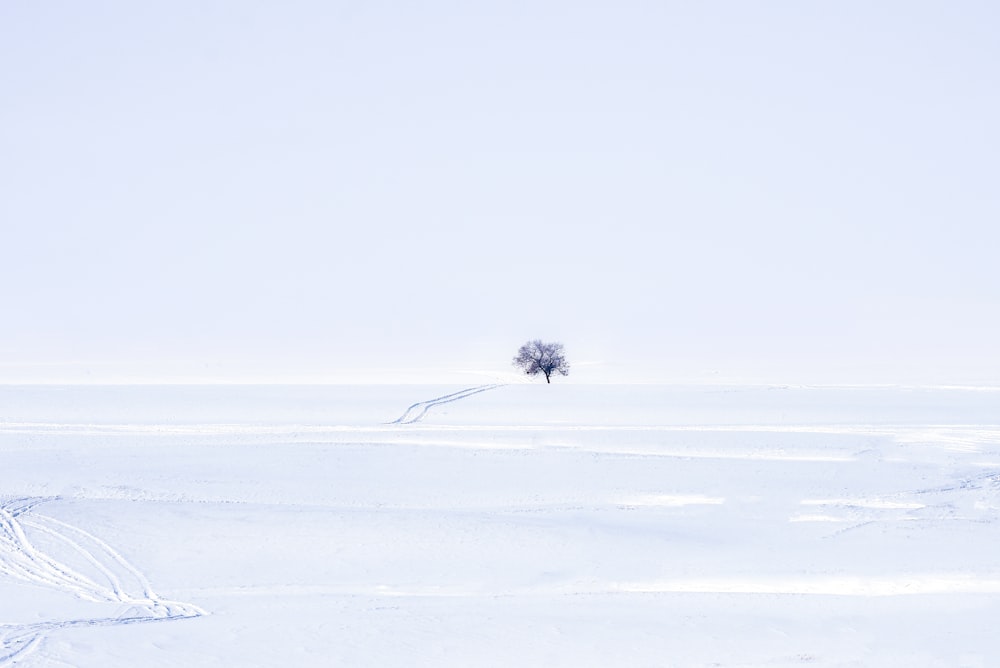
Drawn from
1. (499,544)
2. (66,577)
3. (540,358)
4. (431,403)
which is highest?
(540,358)

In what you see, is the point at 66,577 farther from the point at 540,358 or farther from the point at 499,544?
the point at 540,358

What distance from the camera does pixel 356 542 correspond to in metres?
22.4

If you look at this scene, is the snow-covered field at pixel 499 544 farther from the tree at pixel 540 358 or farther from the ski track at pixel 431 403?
the tree at pixel 540 358

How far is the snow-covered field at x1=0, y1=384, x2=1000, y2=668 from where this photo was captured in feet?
49.1

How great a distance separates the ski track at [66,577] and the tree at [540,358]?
63778mm

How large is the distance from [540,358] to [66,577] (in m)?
69.3

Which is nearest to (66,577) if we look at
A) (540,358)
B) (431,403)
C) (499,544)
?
(499,544)

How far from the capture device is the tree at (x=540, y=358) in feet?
286

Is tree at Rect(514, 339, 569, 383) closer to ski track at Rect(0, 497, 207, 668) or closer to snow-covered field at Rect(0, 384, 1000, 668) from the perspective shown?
snow-covered field at Rect(0, 384, 1000, 668)

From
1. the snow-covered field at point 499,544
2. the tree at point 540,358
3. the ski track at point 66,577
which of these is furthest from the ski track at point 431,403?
the ski track at point 66,577

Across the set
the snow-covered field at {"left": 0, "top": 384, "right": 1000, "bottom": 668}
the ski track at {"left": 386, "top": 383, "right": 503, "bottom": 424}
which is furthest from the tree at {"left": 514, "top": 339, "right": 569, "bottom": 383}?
the snow-covered field at {"left": 0, "top": 384, "right": 1000, "bottom": 668}

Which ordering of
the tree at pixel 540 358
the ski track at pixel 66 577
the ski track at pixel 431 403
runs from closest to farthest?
the ski track at pixel 66 577 < the ski track at pixel 431 403 < the tree at pixel 540 358

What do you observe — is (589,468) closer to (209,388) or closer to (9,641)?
(9,641)

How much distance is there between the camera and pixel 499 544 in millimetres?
22281
